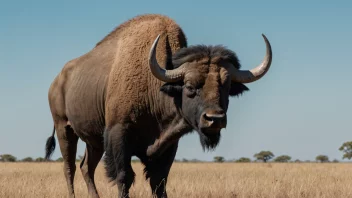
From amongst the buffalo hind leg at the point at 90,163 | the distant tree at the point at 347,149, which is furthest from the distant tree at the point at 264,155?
the buffalo hind leg at the point at 90,163

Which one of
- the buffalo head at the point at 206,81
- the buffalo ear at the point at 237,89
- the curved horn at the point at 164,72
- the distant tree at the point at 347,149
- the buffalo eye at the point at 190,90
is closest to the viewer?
the buffalo head at the point at 206,81

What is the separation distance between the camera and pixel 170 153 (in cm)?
948

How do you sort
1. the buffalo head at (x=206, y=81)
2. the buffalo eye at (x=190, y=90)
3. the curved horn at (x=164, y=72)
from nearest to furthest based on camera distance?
1. the buffalo head at (x=206, y=81)
2. the buffalo eye at (x=190, y=90)
3. the curved horn at (x=164, y=72)

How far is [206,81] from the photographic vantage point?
795cm

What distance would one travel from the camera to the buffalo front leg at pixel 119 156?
29.3ft

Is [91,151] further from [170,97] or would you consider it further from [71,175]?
[170,97]

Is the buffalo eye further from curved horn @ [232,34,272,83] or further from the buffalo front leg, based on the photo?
the buffalo front leg

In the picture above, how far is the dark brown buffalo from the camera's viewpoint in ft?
26.4

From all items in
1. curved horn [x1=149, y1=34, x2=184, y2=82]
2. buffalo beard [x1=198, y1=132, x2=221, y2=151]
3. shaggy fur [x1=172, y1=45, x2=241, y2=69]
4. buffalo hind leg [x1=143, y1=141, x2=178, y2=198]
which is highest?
shaggy fur [x1=172, y1=45, x2=241, y2=69]

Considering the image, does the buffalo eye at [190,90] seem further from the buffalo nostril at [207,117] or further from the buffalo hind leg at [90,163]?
the buffalo hind leg at [90,163]

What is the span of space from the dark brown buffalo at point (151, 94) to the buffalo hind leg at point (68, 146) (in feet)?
3.51

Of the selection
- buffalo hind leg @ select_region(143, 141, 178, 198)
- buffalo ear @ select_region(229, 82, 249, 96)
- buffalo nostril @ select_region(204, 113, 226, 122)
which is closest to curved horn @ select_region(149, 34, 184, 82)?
buffalo ear @ select_region(229, 82, 249, 96)

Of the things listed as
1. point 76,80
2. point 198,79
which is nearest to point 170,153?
point 198,79

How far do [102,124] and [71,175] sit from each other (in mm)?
2472
